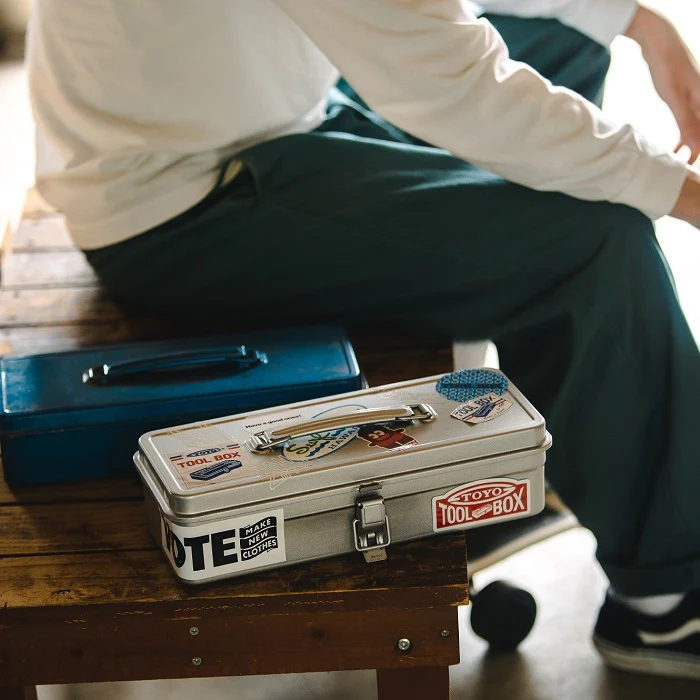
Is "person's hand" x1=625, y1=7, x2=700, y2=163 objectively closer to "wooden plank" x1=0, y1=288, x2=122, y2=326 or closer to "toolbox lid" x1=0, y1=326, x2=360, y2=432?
"toolbox lid" x1=0, y1=326, x2=360, y2=432

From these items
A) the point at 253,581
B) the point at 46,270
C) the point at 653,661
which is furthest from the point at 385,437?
the point at 46,270

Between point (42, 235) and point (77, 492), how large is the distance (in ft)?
1.97

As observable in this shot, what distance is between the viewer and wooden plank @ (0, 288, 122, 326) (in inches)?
52.5

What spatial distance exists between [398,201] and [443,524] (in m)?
0.39

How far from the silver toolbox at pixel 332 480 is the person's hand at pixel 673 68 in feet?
1.94

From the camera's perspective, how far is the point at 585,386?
1181 millimetres

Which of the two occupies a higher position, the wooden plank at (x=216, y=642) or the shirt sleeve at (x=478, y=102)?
the shirt sleeve at (x=478, y=102)

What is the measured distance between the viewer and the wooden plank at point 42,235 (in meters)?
1.51

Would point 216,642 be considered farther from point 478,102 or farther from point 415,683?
point 478,102

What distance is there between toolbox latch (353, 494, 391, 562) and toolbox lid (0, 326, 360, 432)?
0.66 feet

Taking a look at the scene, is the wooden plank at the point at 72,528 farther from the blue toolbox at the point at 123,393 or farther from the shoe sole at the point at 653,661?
the shoe sole at the point at 653,661

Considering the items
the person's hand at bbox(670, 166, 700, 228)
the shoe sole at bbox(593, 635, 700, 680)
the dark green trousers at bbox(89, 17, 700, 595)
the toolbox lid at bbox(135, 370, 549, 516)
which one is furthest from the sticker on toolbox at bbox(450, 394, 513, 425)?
the shoe sole at bbox(593, 635, 700, 680)

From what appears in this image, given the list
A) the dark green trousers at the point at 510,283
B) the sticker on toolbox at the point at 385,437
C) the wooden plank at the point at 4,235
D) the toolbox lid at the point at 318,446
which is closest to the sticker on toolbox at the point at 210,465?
the toolbox lid at the point at 318,446

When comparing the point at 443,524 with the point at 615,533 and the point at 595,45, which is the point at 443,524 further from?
the point at 595,45
